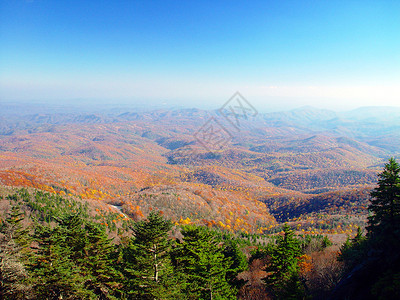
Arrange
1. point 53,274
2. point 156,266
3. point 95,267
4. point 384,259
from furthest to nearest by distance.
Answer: point 95,267 → point 156,266 → point 53,274 → point 384,259

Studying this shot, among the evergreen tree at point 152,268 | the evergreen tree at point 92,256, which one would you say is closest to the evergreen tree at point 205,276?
the evergreen tree at point 152,268

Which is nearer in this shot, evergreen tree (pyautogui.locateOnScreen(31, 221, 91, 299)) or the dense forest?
the dense forest

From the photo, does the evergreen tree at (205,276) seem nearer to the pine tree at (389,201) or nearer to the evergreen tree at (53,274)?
the evergreen tree at (53,274)

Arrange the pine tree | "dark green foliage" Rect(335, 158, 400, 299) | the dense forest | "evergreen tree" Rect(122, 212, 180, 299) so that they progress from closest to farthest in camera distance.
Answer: "dark green foliage" Rect(335, 158, 400, 299) < the dense forest < "evergreen tree" Rect(122, 212, 180, 299) < the pine tree

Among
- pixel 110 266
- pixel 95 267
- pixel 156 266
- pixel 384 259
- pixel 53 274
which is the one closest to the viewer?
pixel 384 259

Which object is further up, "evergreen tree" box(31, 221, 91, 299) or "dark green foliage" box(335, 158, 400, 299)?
"dark green foliage" box(335, 158, 400, 299)

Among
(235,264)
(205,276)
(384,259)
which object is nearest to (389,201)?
(384,259)

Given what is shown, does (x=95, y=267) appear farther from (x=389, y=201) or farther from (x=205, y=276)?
(x=389, y=201)

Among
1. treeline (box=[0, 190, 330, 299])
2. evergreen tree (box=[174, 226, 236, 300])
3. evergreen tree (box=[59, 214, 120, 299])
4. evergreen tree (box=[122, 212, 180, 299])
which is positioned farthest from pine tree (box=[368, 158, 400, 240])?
evergreen tree (box=[59, 214, 120, 299])

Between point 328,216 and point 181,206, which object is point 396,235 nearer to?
point 181,206

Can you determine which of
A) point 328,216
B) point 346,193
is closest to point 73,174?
point 328,216

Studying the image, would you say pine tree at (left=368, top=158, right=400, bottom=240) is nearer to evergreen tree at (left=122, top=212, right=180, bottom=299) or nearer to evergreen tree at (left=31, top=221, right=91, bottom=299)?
Answer: evergreen tree at (left=122, top=212, right=180, bottom=299)
